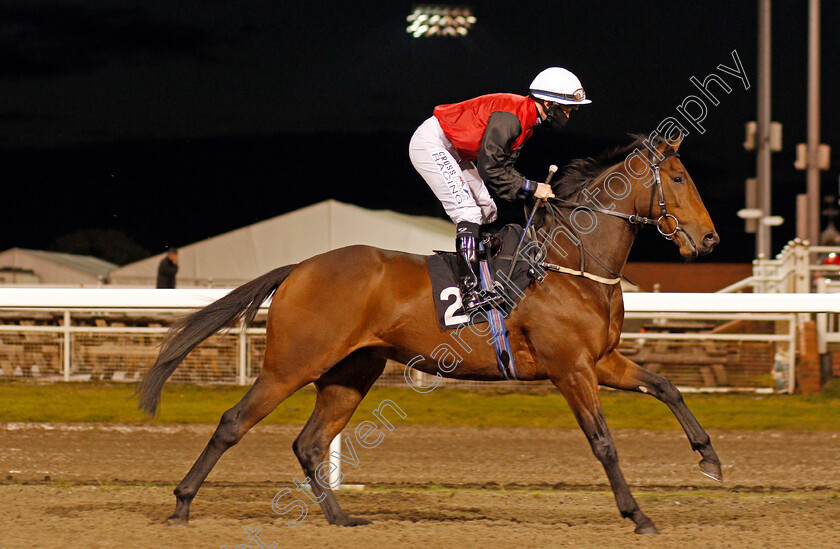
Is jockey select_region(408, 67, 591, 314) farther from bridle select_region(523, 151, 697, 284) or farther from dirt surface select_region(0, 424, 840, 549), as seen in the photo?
dirt surface select_region(0, 424, 840, 549)

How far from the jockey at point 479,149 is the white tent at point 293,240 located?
41.6 feet

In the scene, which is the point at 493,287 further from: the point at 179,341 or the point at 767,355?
the point at 767,355

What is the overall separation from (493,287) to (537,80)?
2.97ft

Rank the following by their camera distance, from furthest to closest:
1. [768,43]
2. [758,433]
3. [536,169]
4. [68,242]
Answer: [68,242] < [536,169] < [768,43] < [758,433]

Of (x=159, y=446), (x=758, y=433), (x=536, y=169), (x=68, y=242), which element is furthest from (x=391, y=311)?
(x=68, y=242)

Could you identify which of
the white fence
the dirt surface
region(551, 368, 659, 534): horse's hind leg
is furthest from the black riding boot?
the white fence

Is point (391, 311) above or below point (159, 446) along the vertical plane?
above

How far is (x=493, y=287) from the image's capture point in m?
3.82

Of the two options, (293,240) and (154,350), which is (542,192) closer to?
(154,350)

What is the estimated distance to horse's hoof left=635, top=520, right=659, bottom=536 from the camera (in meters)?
3.56

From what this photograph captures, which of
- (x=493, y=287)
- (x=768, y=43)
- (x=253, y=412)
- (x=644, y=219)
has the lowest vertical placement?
(x=253, y=412)

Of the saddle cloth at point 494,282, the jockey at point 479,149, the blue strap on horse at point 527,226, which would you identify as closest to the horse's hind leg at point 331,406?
the saddle cloth at point 494,282

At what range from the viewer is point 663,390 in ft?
12.6

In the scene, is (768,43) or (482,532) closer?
(482,532)
